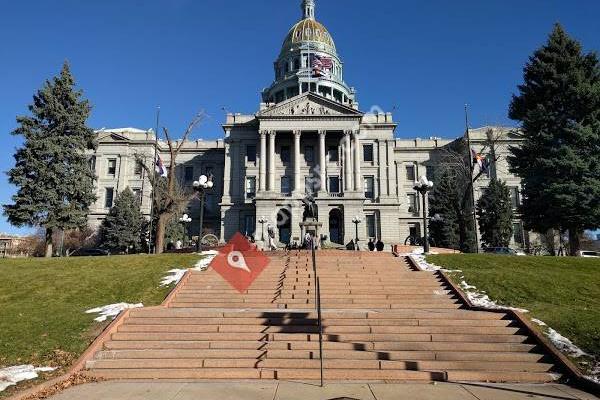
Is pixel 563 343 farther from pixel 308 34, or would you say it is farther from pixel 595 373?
pixel 308 34

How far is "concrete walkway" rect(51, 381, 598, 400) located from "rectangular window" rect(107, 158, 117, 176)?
58.7 metres

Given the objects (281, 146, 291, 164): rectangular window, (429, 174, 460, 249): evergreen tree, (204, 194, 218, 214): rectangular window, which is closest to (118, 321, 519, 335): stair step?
(429, 174, 460, 249): evergreen tree

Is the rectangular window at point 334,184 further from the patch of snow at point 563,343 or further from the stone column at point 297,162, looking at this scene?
the patch of snow at point 563,343

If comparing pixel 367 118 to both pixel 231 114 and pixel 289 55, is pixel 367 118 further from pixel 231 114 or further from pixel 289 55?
pixel 289 55

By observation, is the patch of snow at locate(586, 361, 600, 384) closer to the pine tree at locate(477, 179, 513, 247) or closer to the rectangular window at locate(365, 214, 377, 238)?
the pine tree at locate(477, 179, 513, 247)

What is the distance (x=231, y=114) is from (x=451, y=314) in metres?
50.4

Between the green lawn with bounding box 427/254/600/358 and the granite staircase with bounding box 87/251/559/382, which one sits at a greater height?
the green lawn with bounding box 427/254/600/358

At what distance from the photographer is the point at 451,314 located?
13.0m

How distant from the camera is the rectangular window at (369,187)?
57.5 metres

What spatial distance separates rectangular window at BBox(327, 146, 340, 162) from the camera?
187ft

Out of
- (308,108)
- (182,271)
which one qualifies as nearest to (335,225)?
(308,108)

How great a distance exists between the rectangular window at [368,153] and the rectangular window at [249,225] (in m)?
16.7

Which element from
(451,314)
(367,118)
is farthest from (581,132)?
(367,118)

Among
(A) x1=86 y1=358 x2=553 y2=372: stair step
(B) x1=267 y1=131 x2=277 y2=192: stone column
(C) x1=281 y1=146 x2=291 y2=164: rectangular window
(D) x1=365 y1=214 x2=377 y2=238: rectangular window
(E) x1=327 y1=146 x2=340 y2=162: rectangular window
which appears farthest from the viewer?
(C) x1=281 y1=146 x2=291 y2=164: rectangular window
